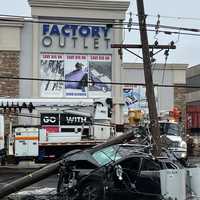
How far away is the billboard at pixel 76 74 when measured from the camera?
1470 inches

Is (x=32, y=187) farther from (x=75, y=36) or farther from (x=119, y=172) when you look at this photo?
(x=75, y=36)

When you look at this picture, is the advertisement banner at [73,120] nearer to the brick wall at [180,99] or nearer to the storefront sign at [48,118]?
the storefront sign at [48,118]

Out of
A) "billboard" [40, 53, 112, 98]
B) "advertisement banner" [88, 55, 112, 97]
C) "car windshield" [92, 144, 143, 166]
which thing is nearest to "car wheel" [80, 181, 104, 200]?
"car windshield" [92, 144, 143, 166]

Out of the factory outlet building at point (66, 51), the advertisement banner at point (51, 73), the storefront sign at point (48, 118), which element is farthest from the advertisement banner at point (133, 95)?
the storefront sign at point (48, 118)

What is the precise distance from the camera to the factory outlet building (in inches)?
1464

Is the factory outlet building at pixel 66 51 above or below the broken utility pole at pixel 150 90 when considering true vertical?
above

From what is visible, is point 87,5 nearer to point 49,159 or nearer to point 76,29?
point 76,29

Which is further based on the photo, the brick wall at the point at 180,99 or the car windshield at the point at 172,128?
the brick wall at the point at 180,99

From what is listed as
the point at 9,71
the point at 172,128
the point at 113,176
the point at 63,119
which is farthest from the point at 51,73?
the point at 113,176

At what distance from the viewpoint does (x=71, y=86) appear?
3778cm

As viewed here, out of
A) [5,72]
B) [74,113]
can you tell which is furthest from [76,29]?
[74,113]

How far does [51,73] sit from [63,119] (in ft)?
20.3

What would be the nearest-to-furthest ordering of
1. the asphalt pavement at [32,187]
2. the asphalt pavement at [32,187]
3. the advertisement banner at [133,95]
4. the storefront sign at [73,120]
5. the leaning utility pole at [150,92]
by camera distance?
the leaning utility pole at [150,92] → the asphalt pavement at [32,187] → the asphalt pavement at [32,187] → the storefront sign at [73,120] → the advertisement banner at [133,95]

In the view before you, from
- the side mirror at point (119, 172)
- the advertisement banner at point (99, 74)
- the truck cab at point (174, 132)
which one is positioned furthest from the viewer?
the advertisement banner at point (99, 74)
